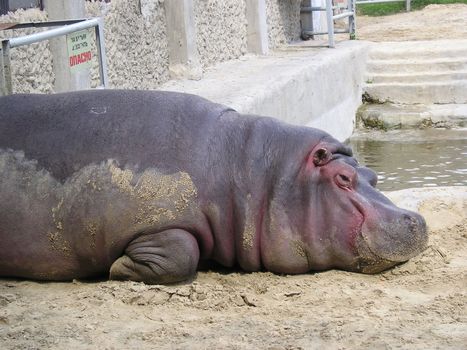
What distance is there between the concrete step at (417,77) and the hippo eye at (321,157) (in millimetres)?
7713

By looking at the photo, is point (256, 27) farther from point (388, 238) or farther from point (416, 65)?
point (388, 238)

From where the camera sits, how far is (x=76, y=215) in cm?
402

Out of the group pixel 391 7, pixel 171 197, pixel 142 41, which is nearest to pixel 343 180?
pixel 171 197

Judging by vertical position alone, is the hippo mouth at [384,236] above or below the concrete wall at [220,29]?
below

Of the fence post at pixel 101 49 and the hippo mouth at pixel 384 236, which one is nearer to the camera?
the hippo mouth at pixel 384 236

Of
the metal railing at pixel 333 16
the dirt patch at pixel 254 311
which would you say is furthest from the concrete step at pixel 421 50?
the dirt patch at pixel 254 311

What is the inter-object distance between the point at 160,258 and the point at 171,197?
27 centimetres

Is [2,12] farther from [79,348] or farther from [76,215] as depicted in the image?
[79,348]

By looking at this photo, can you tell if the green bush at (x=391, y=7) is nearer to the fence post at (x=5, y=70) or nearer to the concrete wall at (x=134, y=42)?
the concrete wall at (x=134, y=42)

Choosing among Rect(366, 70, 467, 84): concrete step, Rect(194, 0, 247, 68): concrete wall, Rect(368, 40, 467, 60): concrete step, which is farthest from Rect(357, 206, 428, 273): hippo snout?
Rect(368, 40, 467, 60): concrete step

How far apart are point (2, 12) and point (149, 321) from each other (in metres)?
3.05

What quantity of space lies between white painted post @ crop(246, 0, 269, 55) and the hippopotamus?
24.4 feet

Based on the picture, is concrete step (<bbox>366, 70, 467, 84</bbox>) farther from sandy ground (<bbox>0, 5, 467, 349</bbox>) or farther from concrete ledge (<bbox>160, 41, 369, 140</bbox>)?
sandy ground (<bbox>0, 5, 467, 349</bbox>)

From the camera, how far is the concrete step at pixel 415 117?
10.8m
